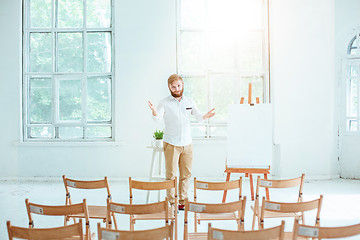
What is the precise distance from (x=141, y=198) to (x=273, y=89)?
315 cm

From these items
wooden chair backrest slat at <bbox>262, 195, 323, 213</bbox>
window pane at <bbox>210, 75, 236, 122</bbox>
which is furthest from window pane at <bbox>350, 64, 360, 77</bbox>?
wooden chair backrest slat at <bbox>262, 195, 323, 213</bbox>

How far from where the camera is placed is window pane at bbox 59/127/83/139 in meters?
6.74

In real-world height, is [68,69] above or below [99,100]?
above

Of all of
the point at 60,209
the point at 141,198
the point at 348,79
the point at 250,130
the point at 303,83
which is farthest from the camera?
the point at 348,79

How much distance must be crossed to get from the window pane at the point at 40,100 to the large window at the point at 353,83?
5.60 metres

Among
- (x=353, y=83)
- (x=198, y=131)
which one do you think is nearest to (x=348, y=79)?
(x=353, y=83)

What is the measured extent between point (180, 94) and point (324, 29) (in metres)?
3.64

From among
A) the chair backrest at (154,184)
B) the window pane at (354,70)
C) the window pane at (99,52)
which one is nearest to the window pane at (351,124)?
the window pane at (354,70)

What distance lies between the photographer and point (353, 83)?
6.58 meters

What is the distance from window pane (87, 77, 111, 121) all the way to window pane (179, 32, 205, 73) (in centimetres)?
148

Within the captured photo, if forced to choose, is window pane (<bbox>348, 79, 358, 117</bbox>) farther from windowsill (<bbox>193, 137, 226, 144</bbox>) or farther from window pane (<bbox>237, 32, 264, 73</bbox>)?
windowsill (<bbox>193, 137, 226, 144</bbox>)

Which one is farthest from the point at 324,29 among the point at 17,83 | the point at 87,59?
the point at 17,83

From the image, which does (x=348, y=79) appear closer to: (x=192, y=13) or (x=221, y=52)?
(x=221, y=52)

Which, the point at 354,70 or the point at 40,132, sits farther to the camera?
the point at 40,132
